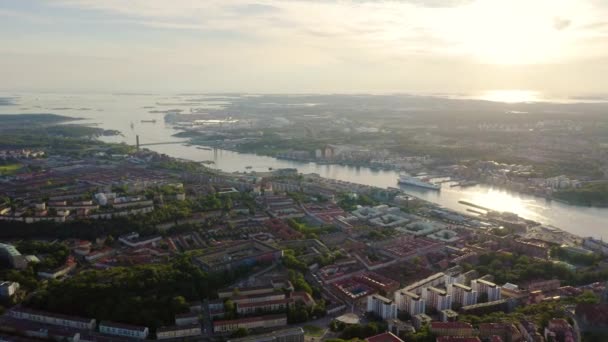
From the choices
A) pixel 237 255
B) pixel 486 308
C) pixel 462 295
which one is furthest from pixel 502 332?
pixel 237 255

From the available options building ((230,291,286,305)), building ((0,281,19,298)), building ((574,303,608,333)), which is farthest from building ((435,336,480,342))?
building ((0,281,19,298))

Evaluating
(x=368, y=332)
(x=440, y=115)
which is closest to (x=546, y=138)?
(x=440, y=115)

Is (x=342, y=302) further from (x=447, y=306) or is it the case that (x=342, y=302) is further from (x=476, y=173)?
(x=476, y=173)

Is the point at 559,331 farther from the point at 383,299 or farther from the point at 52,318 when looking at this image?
the point at 52,318

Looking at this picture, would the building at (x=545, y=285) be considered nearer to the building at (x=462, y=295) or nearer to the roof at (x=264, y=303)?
the building at (x=462, y=295)

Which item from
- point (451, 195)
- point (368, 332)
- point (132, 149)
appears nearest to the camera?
point (368, 332)

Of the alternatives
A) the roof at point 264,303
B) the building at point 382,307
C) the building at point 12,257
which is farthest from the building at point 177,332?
the building at point 12,257

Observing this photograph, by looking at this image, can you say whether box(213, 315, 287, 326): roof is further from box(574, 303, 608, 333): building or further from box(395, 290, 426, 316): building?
box(574, 303, 608, 333): building
